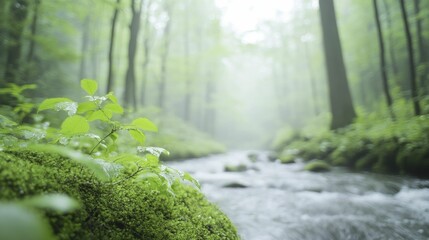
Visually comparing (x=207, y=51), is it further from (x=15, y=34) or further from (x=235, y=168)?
(x=235, y=168)

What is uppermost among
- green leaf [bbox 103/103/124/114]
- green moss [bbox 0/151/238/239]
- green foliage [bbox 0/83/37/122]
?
green foliage [bbox 0/83/37/122]

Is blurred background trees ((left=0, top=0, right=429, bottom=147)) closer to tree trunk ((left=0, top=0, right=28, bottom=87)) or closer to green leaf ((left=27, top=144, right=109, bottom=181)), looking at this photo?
tree trunk ((left=0, top=0, right=28, bottom=87))

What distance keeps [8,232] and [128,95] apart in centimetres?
1085

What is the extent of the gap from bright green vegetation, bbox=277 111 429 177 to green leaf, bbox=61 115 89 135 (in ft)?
20.1

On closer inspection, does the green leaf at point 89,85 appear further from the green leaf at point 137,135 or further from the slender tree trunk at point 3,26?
the slender tree trunk at point 3,26

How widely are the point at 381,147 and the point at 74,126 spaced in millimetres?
6984

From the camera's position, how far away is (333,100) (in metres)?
9.18

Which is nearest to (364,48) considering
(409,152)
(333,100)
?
(333,100)

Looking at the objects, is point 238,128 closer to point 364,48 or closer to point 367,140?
point 364,48

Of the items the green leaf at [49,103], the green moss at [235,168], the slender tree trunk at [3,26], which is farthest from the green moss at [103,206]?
the slender tree trunk at [3,26]

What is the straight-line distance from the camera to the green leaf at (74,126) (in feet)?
4.20

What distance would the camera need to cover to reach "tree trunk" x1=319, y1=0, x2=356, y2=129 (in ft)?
29.3

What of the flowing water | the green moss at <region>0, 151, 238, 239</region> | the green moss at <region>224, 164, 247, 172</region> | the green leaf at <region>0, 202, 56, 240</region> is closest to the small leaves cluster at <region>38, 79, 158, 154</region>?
the green moss at <region>0, 151, 238, 239</region>

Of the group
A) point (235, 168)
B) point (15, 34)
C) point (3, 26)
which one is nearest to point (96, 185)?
point (235, 168)
